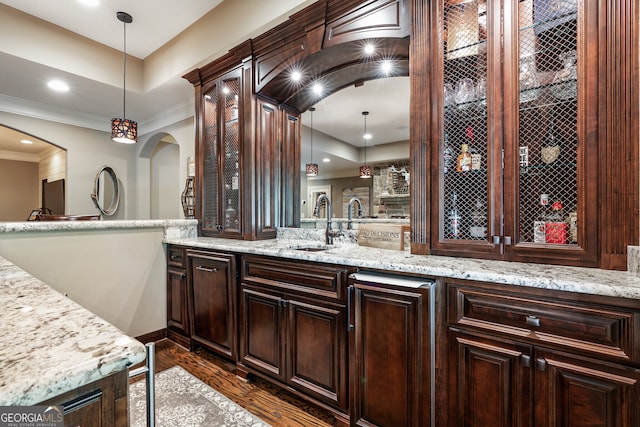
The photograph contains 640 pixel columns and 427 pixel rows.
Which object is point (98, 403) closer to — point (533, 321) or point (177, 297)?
point (533, 321)

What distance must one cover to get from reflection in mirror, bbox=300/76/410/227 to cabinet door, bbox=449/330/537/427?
1086 mm

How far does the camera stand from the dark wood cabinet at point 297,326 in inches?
65.5

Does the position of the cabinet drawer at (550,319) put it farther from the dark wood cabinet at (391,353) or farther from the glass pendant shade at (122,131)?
the glass pendant shade at (122,131)

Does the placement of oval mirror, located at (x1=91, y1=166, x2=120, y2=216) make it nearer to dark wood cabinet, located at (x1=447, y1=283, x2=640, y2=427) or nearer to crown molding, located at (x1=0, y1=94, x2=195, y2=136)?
crown molding, located at (x1=0, y1=94, x2=195, y2=136)

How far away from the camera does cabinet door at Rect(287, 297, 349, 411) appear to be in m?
1.65

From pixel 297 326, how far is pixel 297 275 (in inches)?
12.8

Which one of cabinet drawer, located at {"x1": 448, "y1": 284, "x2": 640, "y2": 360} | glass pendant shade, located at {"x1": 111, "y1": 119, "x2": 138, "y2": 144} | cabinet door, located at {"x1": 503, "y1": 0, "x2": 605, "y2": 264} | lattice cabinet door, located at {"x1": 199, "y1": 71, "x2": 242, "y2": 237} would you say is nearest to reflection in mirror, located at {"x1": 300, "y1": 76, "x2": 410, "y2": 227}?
lattice cabinet door, located at {"x1": 199, "y1": 71, "x2": 242, "y2": 237}

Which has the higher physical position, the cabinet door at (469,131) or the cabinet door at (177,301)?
the cabinet door at (469,131)

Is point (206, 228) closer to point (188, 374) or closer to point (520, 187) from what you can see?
point (188, 374)

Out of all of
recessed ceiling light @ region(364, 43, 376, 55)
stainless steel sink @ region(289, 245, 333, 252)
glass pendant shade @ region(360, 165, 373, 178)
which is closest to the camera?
recessed ceiling light @ region(364, 43, 376, 55)

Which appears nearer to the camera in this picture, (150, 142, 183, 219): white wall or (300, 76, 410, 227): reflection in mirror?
(300, 76, 410, 227): reflection in mirror

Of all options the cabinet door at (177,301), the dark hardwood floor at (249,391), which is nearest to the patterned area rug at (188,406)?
the dark hardwood floor at (249,391)

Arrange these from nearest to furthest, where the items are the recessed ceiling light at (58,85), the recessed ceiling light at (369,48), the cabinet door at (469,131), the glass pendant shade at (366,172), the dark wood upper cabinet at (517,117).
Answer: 1. the dark wood upper cabinet at (517,117)
2. the cabinet door at (469,131)
3. the recessed ceiling light at (369,48)
4. the glass pendant shade at (366,172)
5. the recessed ceiling light at (58,85)

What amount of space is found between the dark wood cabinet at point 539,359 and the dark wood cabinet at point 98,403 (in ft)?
4.14
